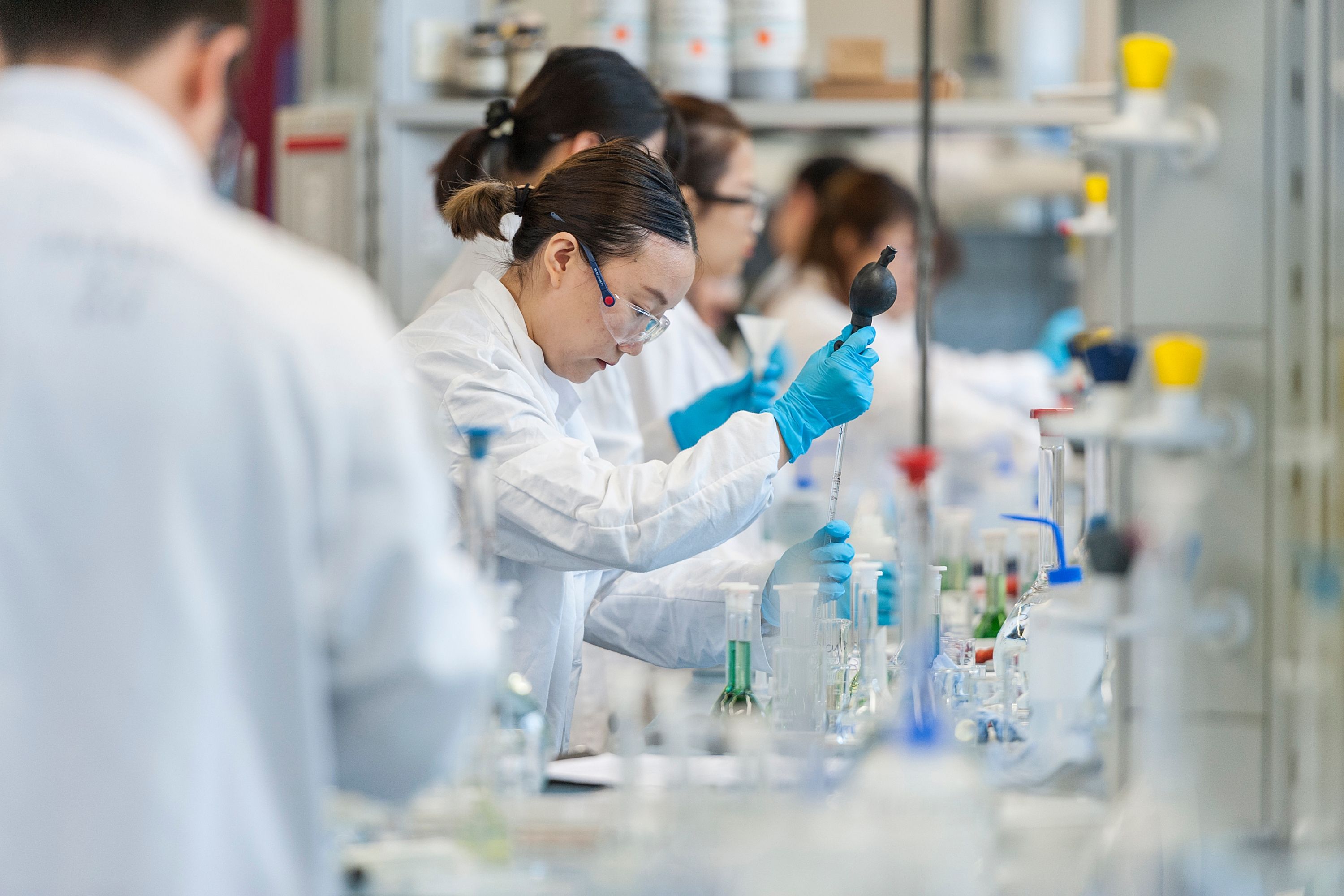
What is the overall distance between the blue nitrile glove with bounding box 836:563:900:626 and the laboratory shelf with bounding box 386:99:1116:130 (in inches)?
57.8

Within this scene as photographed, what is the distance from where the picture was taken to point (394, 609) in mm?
1032

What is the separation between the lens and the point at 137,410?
97 centimetres

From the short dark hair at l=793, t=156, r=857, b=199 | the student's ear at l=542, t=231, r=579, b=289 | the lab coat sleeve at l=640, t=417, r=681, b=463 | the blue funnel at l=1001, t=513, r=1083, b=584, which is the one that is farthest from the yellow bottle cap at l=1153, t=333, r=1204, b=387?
the short dark hair at l=793, t=156, r=857, b=199

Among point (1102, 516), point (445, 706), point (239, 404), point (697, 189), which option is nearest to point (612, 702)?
point (697, 189)

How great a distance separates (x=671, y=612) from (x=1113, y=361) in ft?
3.31

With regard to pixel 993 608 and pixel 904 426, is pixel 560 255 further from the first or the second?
pixel 904 426

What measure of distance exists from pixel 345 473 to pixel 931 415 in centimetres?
310

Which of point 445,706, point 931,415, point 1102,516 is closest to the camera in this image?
point 445,706

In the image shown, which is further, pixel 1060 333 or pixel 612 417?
pixel 1060 333

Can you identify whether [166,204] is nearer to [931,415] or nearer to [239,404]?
[239,404]

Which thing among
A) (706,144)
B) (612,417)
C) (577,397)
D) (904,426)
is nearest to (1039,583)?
(577,397)

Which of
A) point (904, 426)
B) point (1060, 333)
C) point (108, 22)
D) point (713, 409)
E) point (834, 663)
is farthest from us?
point (1060, 333)

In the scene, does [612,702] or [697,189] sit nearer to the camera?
[612,702]

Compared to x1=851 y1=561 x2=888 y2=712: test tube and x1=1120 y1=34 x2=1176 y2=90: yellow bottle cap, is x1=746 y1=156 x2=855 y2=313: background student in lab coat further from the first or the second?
x1=1120 y1=34 x2=1176 y2=90: yellow bottle cap
